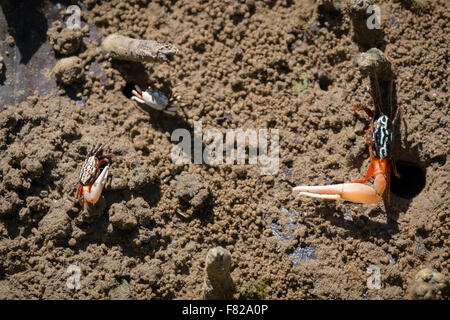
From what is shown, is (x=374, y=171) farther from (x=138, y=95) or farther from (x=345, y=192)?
(x=138, y=95)

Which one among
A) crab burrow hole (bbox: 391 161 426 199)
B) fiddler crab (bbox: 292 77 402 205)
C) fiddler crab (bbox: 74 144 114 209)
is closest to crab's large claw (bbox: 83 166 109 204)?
fiddler crab (bbox: 74 144 114 209)

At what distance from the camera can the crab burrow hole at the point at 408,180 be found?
410cm

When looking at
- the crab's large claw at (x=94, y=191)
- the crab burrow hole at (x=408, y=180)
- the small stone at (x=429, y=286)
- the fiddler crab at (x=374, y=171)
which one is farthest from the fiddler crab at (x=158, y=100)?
the small stone at (x=429, y=286)

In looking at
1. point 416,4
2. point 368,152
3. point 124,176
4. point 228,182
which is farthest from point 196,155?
point 416,4

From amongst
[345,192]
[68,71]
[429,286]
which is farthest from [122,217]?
[429,286]

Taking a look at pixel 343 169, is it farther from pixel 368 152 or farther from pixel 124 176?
pixel 124 176

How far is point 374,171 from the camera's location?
3.88 meters

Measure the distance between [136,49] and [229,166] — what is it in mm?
1179

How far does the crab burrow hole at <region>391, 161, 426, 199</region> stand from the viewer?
4102 mm

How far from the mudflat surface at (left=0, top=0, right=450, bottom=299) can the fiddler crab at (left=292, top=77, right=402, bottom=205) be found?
10 cm

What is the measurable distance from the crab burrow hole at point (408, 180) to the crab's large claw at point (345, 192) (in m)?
0.47

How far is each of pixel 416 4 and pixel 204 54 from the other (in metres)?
1.84

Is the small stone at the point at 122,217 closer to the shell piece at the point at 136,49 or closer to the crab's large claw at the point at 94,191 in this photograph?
the crab's large claw at the point at 94,191

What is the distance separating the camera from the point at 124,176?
3758 millimetres
